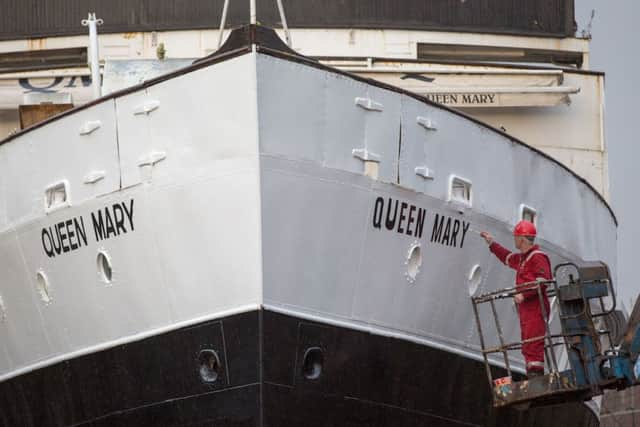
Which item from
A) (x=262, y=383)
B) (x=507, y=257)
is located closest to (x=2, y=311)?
(x=262, y=383)

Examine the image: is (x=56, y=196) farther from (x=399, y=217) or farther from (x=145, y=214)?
(x=399, y=217)

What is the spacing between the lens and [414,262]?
43.8ft

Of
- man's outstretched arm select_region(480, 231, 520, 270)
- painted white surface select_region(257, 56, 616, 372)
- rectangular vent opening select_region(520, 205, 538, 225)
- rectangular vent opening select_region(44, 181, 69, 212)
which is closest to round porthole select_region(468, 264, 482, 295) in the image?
painted white surface select_region(257, 56, 616, 372)

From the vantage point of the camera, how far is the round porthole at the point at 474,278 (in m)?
13.9

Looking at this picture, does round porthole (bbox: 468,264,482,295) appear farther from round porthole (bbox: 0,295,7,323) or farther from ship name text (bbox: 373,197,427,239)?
round porthole (bbox: 0,295,7,323)

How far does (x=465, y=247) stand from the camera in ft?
45.3

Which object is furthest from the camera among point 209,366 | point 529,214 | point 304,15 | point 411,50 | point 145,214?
point 411,50

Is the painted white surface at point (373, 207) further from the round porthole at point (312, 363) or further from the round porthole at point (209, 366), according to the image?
the round porthole at point (209, 366)

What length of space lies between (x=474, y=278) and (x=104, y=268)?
128 inches

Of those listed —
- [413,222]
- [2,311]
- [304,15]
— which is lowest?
[2,311]

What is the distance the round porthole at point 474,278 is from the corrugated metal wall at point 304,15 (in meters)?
4.84

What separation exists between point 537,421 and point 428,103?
3.54 meters

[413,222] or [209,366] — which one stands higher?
[413,222]

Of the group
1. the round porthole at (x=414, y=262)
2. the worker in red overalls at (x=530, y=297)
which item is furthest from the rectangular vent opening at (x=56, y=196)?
the worker in red overalls at (x=530, y=297)
